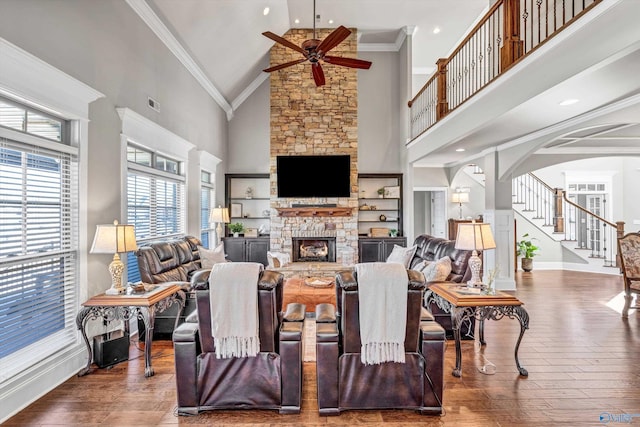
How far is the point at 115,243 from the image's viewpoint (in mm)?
3236

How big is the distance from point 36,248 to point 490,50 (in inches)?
201

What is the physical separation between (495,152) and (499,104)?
298cm

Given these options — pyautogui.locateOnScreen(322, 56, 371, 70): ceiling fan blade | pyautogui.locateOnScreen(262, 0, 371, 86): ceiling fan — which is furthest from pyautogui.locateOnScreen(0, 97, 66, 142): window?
pyautogui.locateOnScreen(322, 56, 371, 70): ceiling fan blade

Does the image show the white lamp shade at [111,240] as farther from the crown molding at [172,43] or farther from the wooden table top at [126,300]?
the crown molding at [172,43]

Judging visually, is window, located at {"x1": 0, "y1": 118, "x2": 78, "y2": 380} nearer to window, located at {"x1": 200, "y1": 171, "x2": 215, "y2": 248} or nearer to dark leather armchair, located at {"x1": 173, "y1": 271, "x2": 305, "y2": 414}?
dark leather armchair, located at {"x1": 173, "y1": 271, "x2": 305, "y2": 414}

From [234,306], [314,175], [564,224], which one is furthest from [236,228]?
[564,224]

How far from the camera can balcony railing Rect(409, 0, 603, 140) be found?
145 inches

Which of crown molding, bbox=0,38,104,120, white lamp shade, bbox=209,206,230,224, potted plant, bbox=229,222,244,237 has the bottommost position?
potted plant, bbox=229,222,244,237

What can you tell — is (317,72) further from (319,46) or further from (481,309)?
(481,309)

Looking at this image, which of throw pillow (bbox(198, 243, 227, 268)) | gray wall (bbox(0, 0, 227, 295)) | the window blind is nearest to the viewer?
Result: gray wall (bbox(0, 0, 227, 295))

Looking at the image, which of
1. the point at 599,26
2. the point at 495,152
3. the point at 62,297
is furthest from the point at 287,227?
the point at 599,26

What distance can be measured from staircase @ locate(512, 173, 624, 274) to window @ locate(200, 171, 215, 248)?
7.79 m

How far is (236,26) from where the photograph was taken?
5855 millimetres

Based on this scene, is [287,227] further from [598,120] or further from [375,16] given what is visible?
[598,120]
